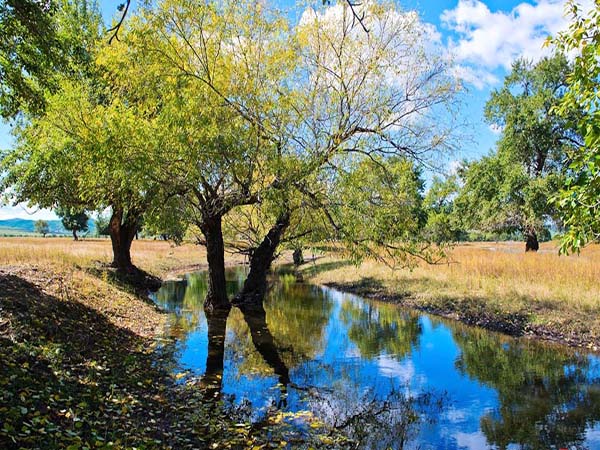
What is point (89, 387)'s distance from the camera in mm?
6977

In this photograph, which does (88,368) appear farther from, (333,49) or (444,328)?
(444,328)

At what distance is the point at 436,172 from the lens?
39.8 feet

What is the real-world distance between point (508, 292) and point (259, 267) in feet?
31.6

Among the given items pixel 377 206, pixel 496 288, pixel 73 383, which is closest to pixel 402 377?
pixel 377 206

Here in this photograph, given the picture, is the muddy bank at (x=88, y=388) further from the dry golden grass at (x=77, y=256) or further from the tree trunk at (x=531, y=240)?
the tree trunk at (x=531, y=240)

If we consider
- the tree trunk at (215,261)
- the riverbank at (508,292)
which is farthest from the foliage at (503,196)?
the tree trunk at (215,261)

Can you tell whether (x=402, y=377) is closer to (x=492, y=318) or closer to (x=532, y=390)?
(x=532, y=390)

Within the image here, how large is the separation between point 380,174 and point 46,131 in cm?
1141

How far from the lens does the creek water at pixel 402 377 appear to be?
753 centimetres

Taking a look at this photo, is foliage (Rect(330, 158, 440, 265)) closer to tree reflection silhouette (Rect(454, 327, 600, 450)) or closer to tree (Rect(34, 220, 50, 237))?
tree reflection silhouette (Rect(454, 327, 600, 450))

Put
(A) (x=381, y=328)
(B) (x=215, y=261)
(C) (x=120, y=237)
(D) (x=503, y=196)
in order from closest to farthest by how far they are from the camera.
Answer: (A) (x=381, y=328), (B) (x=215, y=261), (C) (x=120, y=237), (D) (x=503, y=196)

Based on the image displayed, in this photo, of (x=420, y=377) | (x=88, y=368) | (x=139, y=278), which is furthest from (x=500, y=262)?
(x=88, y=368)

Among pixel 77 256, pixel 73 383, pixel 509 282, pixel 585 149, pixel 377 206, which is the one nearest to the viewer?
pixel 585 149

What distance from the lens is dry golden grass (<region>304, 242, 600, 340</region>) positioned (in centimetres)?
1485
